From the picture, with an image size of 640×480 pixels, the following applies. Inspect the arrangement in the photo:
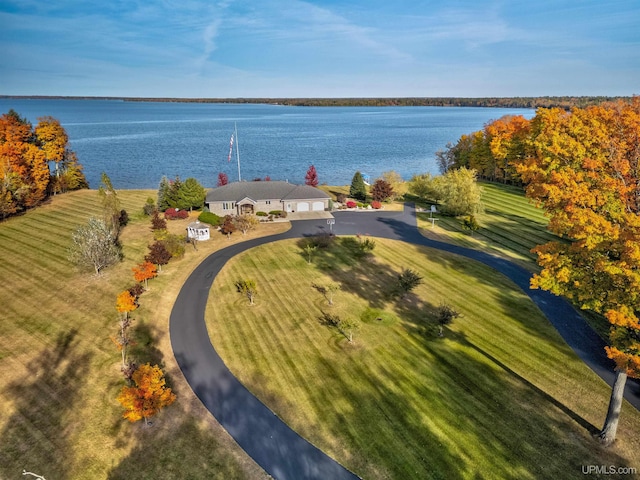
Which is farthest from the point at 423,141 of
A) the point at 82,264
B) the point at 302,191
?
the point at 82,264

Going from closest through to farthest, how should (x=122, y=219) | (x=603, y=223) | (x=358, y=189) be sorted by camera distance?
(x=603, y=223)
(x=122, y=219)
(x=358, y=189)

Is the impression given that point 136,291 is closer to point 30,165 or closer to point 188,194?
point 188,194

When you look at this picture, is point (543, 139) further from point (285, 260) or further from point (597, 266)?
point (285, 260)

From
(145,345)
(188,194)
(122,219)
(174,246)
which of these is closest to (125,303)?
(145,345)

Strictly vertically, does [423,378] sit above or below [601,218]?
below

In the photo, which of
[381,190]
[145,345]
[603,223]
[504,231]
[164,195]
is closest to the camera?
[603,223]

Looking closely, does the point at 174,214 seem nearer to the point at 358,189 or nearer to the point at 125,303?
the point at 125,303

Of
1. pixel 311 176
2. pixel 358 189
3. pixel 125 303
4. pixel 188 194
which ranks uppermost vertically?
pixel 311 176

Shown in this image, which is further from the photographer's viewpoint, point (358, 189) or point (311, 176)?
point (311, 176)
